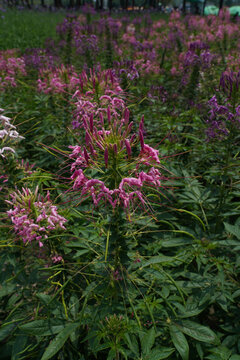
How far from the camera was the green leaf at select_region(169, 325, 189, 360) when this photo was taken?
1441 millimetres

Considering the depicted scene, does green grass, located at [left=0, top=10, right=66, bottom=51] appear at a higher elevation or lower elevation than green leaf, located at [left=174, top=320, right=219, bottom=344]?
higher

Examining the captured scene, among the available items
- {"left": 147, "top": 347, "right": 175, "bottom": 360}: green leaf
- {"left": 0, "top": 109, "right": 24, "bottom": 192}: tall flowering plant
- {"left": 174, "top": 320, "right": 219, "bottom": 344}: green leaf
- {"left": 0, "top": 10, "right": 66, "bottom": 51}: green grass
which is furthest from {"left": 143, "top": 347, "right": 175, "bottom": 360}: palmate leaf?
{"left": 0, "top": 10, "right": 66, "bottom": 51}: green grass

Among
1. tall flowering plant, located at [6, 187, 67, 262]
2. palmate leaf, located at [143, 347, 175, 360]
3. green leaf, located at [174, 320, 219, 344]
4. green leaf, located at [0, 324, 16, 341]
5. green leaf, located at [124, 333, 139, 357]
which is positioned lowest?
green leaf, located at [0, 324, 16, 341]

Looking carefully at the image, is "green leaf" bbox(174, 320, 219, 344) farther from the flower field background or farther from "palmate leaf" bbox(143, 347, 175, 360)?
"palmate leaf" bbox(143, 347, 175, 360)

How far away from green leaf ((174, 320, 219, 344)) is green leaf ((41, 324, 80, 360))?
0.62 meters

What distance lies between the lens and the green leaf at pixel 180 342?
144cm

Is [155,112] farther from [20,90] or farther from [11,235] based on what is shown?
[11,235]

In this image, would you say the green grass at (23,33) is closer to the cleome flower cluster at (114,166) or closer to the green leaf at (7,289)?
the green leaf at (7,289)

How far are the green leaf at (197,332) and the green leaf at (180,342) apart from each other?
4 centimetres

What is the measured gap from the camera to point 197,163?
2.66m

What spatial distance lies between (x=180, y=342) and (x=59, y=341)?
649 millimetres

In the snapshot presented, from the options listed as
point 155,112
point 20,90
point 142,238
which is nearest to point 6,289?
point 142,238

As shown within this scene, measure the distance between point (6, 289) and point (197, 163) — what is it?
1920 millimetres

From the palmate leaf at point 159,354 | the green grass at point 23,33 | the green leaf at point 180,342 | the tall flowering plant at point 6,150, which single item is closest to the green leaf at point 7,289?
the tall flowering plant at point 6,150
